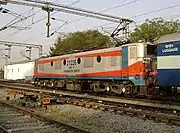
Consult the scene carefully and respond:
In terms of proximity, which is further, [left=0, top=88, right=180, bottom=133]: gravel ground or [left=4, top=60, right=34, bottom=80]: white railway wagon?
[left=4, top=60, right=34, bottom=80]: white railway wagon

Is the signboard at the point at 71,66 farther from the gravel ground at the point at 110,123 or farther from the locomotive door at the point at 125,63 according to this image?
the gravel ground at the point at 110,123

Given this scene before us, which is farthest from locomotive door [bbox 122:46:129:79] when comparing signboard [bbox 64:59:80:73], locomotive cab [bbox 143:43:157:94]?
signboard [bbox 64:59:80:73]

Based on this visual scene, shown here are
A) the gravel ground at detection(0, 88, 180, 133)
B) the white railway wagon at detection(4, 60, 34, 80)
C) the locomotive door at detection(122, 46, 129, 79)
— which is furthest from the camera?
the white railway wagon at detection(4, 60, 34, 80)

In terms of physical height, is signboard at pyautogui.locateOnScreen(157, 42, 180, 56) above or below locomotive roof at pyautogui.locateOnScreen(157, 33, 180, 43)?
below

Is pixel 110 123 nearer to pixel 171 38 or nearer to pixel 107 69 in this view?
pixel 171 38

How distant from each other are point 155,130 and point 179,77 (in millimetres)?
5972

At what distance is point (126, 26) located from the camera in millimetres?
27469

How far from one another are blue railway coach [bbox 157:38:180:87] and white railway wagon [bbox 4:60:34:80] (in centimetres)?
3375

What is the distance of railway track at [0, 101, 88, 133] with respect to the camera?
920cm

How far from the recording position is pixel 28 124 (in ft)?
33.6

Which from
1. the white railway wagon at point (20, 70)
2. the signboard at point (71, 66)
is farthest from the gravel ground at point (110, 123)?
the white railway wagon at point (20, 70)

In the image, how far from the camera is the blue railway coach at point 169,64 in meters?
14.8

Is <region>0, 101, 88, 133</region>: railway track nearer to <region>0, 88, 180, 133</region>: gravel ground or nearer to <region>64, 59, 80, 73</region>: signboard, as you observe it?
<region>0, 88, 180, 133</region>: gravel ground

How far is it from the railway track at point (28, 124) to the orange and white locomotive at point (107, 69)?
772 centimetres
